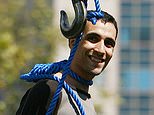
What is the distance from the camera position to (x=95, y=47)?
266 cm

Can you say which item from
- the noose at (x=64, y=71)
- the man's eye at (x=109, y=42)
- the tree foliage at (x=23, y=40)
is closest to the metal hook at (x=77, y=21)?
the noose at (x=64, y=71)

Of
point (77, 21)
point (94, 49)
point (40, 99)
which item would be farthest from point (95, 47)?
point (40, 99)

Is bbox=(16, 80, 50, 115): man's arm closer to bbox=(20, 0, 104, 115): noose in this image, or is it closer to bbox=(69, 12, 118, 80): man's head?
bbox=(20, 0, 104, 115): noose

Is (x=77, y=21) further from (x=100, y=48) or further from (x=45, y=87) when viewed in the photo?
(x=45, y=87)

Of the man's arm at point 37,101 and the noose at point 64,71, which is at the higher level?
the noose at point 64,71

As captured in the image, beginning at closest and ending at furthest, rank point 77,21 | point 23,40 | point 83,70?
point 77,21, point 83,70, point 23,40

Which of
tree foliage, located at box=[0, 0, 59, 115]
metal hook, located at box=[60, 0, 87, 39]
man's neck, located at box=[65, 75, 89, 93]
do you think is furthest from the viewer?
tree foliage, located at box=[0, 0, 59, 115]

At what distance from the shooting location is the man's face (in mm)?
2656

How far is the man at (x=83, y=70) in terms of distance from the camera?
2.62m

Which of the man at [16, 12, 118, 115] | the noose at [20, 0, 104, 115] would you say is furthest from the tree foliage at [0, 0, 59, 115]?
the man at [16, 12, 118, 115]

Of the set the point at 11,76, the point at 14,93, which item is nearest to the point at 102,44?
the point at 11,76

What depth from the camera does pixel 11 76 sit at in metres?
12.2

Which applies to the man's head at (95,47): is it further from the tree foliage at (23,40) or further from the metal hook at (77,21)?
the tree foliage at (23,40)

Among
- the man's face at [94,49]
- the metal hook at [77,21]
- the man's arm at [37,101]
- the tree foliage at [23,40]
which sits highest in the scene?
the metal hook at [77,21]
